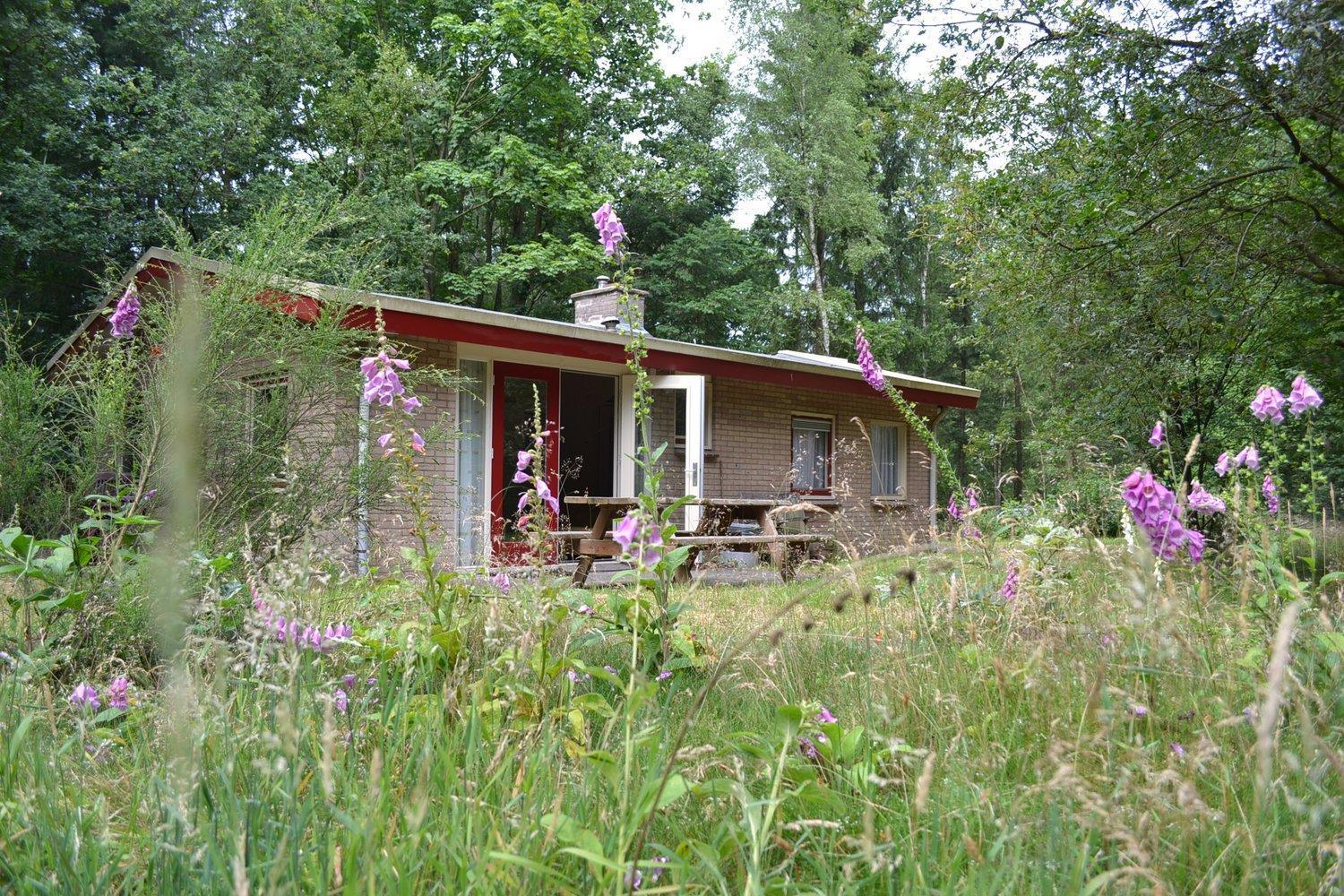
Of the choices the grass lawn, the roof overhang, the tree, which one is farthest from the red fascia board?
the tree

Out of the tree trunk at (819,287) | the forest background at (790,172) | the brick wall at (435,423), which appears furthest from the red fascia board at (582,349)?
the tree trunk at (819,287)

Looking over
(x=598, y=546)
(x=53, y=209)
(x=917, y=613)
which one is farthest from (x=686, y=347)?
(x=53, y=209)

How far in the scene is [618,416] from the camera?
436 inches

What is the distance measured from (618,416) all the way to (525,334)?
216cm

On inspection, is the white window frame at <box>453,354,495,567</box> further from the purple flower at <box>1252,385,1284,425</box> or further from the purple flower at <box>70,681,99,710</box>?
the purple flower at <box>1252,385,1284,425</box>

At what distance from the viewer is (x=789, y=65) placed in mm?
21859

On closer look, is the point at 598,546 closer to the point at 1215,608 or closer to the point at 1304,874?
the point at 1215,608

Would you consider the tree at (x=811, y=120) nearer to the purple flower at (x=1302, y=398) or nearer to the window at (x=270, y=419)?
the window at (x=270, y=419)

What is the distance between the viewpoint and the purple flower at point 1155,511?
6.57 ft

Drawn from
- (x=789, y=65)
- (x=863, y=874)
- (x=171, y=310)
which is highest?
(x=789, y=65)

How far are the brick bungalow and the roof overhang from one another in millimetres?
19

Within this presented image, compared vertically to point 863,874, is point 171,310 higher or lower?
higher

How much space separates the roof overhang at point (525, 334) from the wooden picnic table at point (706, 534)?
4.90ft

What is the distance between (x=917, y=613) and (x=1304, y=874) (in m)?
1.60
